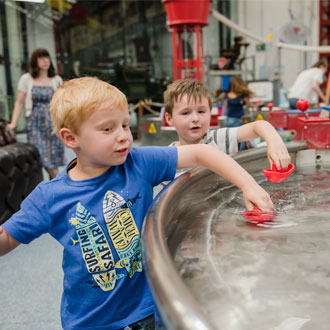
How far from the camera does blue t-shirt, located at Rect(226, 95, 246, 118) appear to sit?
4246mm

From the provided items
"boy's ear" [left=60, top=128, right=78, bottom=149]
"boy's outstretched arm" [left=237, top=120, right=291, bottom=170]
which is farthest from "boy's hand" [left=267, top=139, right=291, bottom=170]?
"boy's ear" [left=60, top=128, right=78, bottom=149]

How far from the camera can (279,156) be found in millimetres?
932

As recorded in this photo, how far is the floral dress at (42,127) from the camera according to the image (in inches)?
118

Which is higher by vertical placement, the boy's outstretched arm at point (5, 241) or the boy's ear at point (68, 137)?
the boy's ear at point (68, 137)

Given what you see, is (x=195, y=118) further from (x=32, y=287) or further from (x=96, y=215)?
(x=32, y=287)

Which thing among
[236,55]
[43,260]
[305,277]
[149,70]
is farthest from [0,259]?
[149,70]

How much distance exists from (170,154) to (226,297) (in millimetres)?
363

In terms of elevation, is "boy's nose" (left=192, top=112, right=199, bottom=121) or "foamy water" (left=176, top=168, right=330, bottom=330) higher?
"boy's nose" (left=192, top=112, right=199, bottom=121)

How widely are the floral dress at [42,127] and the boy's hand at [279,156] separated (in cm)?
236

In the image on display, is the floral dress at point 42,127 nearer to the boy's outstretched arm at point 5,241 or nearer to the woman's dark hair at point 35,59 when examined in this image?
the woman's dark hair at point 35,59

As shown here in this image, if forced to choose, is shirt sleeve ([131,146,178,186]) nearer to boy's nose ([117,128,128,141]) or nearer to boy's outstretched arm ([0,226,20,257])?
boy's nose ([117,128,128,141])

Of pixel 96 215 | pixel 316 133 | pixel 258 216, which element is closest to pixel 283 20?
pixel 316 133

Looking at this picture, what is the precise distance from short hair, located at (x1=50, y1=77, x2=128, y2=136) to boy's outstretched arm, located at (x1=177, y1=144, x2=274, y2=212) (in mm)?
184

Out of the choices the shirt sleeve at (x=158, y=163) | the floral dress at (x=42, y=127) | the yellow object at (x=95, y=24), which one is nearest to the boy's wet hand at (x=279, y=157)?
the shirt sleeve at (x=158, y=163)
